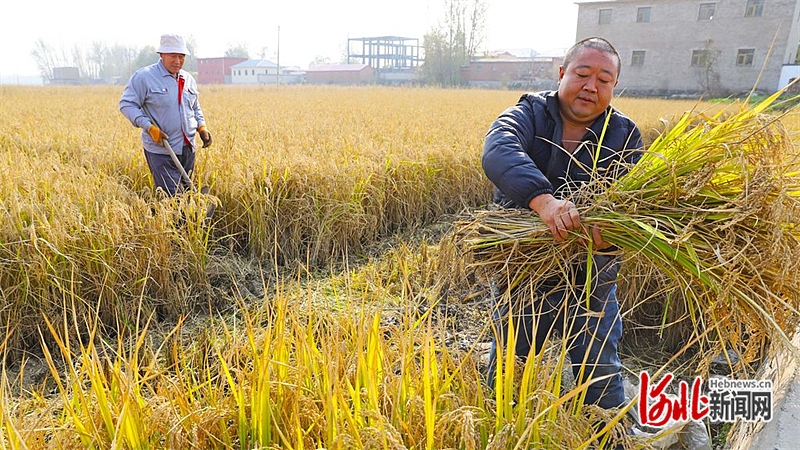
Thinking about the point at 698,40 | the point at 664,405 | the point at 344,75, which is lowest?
the point at 664,405

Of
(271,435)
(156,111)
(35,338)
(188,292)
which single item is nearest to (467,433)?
(271,435)

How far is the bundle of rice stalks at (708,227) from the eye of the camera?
1360 mm

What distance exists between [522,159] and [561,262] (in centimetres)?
36

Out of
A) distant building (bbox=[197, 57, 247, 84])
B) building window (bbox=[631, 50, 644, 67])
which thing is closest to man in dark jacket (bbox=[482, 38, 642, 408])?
building window (bbox=[631, 50, 644, 67])

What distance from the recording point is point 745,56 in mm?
26391

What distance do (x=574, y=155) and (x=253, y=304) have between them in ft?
7.26

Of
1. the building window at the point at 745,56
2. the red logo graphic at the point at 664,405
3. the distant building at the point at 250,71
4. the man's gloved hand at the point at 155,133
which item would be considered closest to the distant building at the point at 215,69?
the distant building at the point at 250,71

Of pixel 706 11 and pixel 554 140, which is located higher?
pixel 706 11

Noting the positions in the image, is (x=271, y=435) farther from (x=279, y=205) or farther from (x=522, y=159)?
(x=279, y=205)

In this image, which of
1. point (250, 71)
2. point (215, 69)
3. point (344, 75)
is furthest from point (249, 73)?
point (344, 75)

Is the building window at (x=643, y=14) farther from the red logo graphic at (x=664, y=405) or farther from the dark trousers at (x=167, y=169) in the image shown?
the red logo graphic at (x=664, y=405)

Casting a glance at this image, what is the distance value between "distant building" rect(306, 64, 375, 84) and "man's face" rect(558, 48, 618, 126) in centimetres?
5055

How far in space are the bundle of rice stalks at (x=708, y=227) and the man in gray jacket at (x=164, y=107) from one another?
9.32 feet

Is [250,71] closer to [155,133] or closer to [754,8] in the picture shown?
[754,8]
